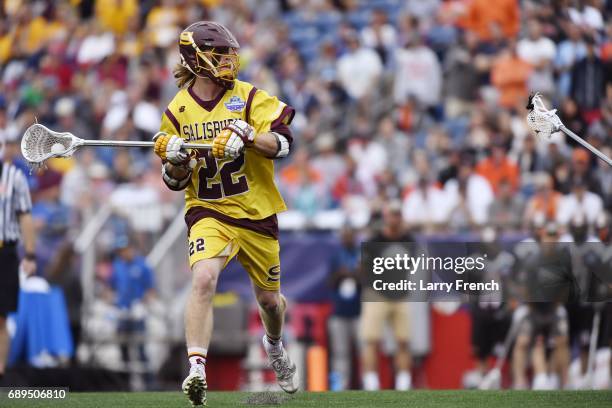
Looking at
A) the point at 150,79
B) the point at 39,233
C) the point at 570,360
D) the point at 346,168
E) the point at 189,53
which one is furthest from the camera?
the point at 150,79

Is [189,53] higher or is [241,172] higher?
[189,53]

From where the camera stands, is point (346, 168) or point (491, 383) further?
point (346, 168)

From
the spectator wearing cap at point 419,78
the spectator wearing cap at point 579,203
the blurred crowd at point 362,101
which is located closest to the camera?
the spectator wearing cap at point 579,203

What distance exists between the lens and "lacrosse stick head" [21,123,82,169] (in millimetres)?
7887

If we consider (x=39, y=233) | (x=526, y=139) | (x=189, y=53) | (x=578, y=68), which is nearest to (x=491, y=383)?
(x=526, y=139)

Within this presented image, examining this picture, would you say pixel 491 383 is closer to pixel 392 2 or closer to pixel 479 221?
pixel 479 221

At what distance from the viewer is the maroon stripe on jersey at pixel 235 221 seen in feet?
24.8

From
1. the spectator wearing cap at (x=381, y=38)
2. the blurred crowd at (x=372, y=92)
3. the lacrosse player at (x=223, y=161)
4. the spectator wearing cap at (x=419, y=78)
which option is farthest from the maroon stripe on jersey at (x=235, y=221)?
the spectator wearing cap at (x=381, y=38)

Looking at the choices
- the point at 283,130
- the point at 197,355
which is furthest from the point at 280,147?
the point at 197,355

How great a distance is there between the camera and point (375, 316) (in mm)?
12312

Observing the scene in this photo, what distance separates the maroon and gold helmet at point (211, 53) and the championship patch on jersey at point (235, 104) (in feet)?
0.31

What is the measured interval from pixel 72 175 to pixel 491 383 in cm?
546

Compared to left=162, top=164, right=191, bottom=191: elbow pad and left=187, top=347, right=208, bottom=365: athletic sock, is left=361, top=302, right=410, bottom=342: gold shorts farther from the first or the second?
left=187, top=347, right=208, bottom=365: athletic sock

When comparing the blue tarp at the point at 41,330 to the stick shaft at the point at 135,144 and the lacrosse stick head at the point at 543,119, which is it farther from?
the lacrosse stick head at the point at 543,119
